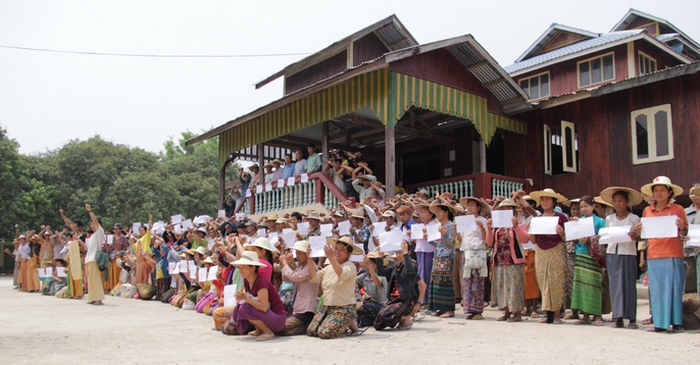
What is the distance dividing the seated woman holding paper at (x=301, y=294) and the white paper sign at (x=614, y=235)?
11.9 feet

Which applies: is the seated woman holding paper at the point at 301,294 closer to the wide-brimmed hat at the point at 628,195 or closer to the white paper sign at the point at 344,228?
the white paper sign at the point at 344,228

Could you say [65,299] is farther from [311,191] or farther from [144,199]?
[144,199]

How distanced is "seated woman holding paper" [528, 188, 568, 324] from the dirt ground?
11.4 inches

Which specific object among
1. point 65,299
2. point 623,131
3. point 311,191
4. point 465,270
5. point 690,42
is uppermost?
point 690,42

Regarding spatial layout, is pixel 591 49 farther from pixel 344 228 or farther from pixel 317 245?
pixel 317 245

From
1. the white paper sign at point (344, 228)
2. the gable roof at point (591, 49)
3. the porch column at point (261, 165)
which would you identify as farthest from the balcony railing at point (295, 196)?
the gable roof at point (591, 49)

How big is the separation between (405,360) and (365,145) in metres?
14.9

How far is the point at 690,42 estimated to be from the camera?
23.1 m

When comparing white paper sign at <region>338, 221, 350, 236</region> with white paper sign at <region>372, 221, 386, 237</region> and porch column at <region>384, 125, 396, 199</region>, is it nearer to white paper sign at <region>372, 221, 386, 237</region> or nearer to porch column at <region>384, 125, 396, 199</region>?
white paper sign at <region>372, 221, 386, 237</region>

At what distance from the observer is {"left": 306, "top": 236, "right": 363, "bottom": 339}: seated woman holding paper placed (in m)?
7.23

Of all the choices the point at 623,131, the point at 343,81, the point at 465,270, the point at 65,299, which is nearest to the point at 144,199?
the point at 65,299

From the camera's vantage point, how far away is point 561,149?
16750 mm

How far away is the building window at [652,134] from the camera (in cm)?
1425

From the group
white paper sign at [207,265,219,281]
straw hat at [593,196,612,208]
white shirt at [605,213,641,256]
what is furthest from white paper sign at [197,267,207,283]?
white shirt at [605,213,641,256]
